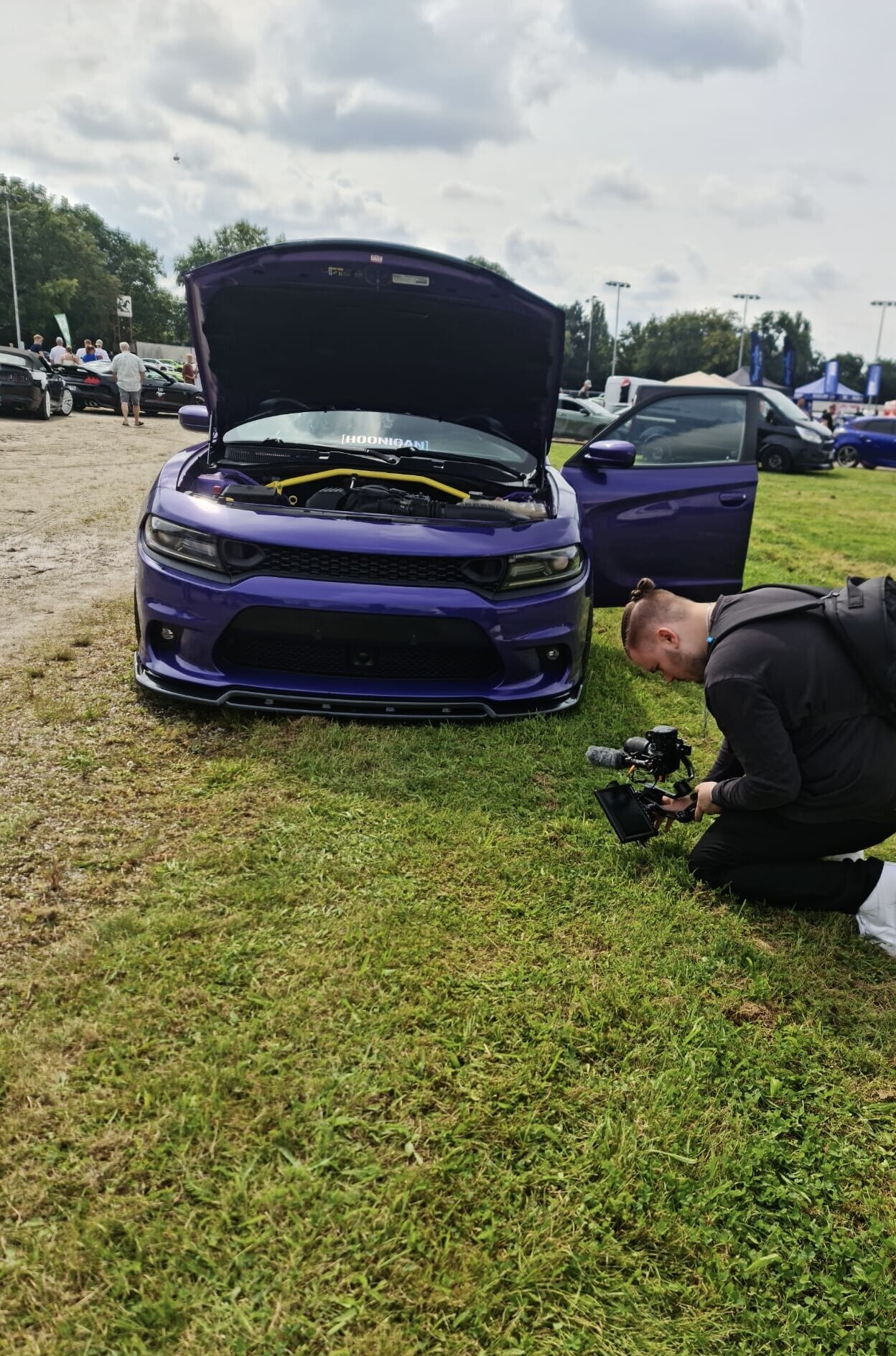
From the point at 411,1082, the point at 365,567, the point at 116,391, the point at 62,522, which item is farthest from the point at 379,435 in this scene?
the point at 116,391

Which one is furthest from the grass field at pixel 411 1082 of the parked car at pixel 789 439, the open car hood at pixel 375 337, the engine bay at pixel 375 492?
the parked car at pixel 789 439

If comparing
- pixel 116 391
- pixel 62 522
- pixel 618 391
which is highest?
pixel 618 391

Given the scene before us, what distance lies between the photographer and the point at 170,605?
3.21 metres

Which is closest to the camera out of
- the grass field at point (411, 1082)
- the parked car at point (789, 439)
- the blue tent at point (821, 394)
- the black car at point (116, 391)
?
the grass field at point (411, 1082)

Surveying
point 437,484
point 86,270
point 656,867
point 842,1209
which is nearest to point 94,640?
point 437,484

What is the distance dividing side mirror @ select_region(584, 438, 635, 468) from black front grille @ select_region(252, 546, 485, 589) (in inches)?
56.4

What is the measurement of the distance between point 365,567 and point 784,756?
1666mm

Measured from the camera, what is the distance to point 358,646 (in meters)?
3.30

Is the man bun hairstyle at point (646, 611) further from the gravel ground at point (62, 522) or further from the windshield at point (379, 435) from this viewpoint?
the gravel ground at point (62, 522)

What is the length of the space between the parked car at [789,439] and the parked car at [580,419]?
334 cm

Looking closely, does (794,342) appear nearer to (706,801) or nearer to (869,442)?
(869,442)

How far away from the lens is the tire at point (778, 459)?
17.4 metres

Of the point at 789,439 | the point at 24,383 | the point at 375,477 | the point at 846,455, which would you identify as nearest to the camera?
the point at 375,477

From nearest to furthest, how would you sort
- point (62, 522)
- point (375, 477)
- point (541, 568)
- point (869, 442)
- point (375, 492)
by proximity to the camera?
point (541, 568) → point (375, 492) → point (375, 477) → point (62, 522) → point (869, 442)
